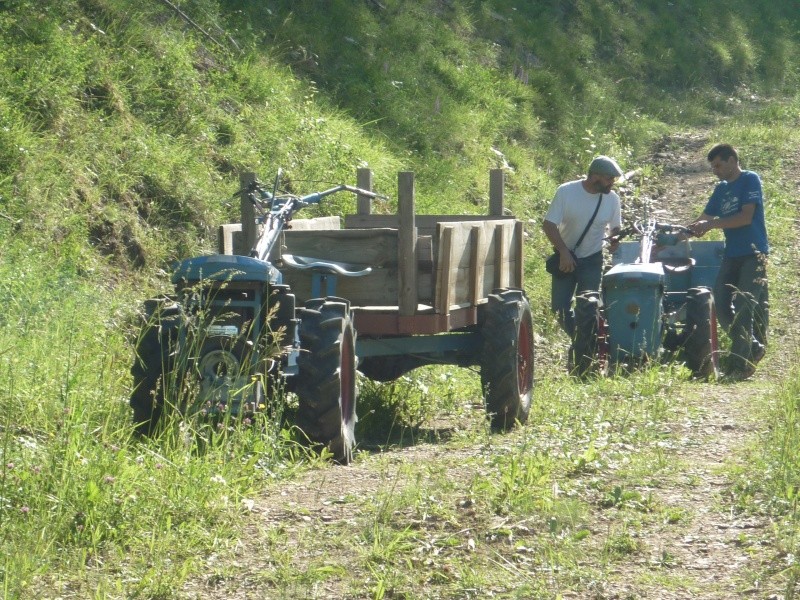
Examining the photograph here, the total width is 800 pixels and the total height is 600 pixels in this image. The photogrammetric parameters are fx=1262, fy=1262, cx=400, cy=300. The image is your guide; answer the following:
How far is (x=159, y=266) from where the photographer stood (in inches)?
388

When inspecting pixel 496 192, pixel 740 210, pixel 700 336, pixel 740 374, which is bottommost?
pixel 740 374

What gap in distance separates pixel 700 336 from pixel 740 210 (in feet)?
4.78

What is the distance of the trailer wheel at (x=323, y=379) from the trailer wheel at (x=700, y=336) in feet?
14.8

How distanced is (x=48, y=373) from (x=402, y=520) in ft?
8.13

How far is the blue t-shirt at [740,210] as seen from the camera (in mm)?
11070

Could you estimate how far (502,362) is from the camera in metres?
7.86

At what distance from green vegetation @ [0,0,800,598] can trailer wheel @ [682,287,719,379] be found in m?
1.04

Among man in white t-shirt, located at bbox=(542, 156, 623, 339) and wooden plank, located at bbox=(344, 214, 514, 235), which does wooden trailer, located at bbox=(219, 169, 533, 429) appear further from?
man in white t-shirt, located at bbox=(542, 156, 623, 339)

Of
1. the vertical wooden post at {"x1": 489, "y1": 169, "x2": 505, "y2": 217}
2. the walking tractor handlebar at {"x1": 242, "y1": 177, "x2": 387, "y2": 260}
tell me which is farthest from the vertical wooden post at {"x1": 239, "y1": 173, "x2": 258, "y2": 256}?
the vertical wooden post at {"x1": 489, "y1": 169, "x2": 505, "y2": 217}

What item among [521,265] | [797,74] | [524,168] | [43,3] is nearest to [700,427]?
[521,265]

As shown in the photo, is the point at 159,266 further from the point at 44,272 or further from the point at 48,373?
the point at 48,373

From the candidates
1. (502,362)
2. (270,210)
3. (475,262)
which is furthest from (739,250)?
(270,210)

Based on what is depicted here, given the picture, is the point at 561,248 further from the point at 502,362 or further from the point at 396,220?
the point at 502,362

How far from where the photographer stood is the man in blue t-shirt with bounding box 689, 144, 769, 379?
1100 cm
